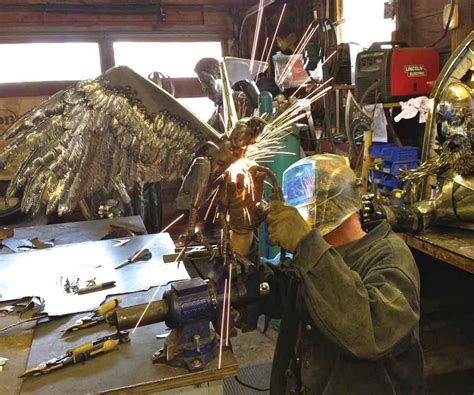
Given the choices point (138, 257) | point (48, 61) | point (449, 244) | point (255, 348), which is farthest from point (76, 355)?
point (48, 61)

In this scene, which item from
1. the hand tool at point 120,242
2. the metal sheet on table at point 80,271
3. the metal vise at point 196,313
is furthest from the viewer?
the hand tool at point 120,242

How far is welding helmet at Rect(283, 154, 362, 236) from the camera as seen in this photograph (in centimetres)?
124

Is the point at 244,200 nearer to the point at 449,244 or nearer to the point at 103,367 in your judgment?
the point at 103,367

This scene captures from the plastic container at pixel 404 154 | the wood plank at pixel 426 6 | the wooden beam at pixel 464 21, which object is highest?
the wood plank at pixel 426 6

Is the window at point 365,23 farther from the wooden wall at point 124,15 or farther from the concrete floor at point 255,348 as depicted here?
the concrete floor at point 255,348

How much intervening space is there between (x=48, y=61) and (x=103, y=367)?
15.3 ft

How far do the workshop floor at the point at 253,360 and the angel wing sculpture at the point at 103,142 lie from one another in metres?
1.57

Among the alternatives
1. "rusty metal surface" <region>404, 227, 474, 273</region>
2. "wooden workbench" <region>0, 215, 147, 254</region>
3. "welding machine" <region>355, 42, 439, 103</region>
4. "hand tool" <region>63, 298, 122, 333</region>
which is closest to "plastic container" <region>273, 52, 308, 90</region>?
"welding machine" <region>355, 42, 439, 103</region>

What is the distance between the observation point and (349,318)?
Answer: 101 cm

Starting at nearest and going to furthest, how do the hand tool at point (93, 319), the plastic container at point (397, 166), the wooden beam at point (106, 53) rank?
the hand tool at point (93, 319) < the plastic container at point (397, 166) < the wooden beam at point (106, 53)

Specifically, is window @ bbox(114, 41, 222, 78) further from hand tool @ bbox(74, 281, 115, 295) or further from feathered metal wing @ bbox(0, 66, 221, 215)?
feathered metal wing @ bbox(0, 66, 221, 215)

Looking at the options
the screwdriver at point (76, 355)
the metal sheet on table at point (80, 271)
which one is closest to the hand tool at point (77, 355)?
the screwdriver at point (76, 355)

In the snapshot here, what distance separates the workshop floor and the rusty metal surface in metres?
1.15

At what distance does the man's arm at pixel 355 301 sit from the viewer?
3.33ft
